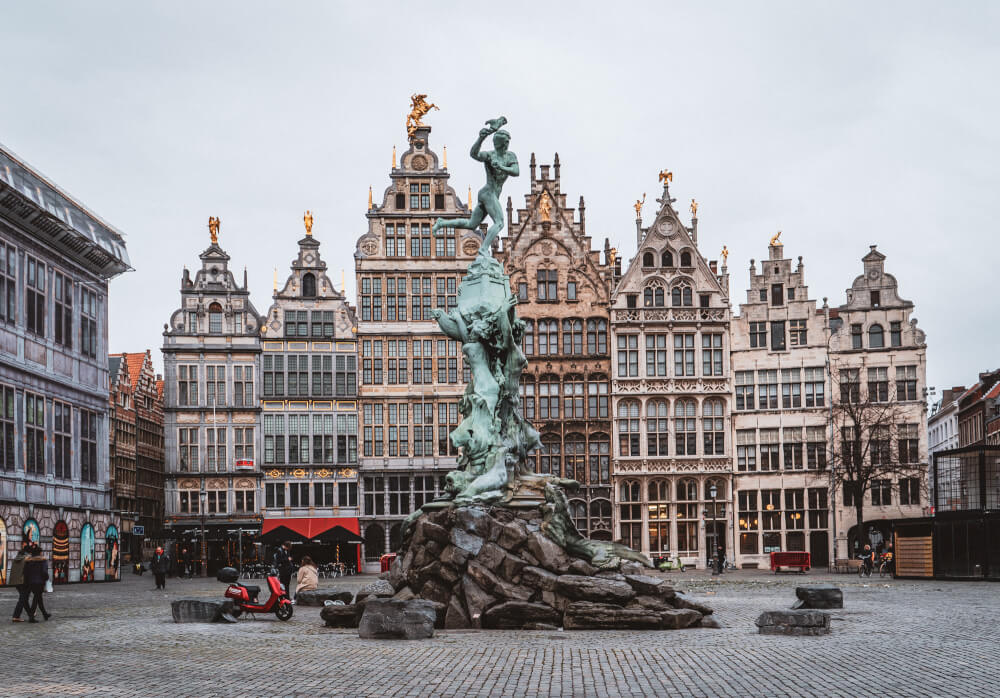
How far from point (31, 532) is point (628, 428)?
31.2 metres

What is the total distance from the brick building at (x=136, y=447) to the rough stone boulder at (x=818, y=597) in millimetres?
56543

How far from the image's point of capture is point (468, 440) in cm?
2617

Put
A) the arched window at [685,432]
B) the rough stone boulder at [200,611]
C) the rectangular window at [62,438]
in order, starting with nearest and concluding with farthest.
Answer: the rough stone boulder at [200,611]
the rectangular window at [62,438]
the arched window at [685,432]

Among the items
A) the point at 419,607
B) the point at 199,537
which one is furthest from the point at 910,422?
the point at 419,607

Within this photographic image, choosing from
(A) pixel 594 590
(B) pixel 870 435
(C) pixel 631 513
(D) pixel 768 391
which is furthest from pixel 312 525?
(A) pixel 594 590

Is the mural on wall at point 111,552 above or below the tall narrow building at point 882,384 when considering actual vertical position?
below

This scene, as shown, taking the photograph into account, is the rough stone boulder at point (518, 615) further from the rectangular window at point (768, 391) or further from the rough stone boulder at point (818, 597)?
the rectangular window at point (768, 391)

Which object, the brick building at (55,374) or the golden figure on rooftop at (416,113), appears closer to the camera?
the brick building at (55,374)

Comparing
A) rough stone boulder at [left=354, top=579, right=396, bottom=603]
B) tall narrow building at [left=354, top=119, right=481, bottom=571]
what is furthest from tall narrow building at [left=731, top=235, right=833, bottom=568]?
rough stone boulder at [left=354, top=579, right=396, bottom=603]

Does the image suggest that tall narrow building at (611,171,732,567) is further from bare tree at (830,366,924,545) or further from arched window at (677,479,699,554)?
bare tree at (830,366,924,545)

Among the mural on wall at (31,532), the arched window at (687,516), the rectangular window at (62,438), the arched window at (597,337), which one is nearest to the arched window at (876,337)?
the arched window at (687,516)

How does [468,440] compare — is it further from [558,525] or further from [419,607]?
[419,607]

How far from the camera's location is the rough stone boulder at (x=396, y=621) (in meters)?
19.3

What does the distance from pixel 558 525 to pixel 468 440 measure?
11.2 ft
